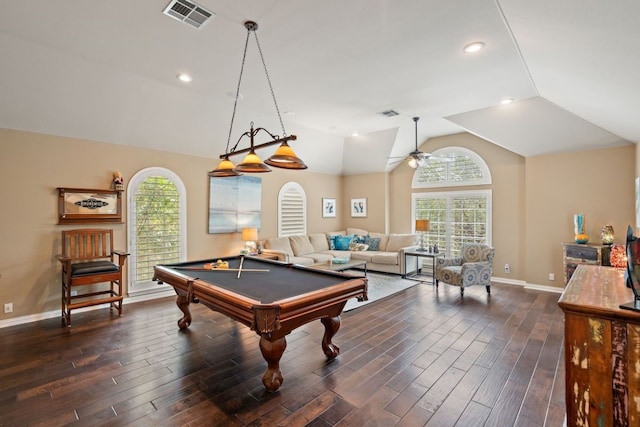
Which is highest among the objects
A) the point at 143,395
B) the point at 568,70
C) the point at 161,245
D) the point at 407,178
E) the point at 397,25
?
the point at 397,25

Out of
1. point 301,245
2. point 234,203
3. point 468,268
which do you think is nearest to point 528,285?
point 468,268

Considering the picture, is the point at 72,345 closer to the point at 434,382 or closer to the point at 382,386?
the point at 382,386

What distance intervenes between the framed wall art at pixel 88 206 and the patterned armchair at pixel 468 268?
5675 mm

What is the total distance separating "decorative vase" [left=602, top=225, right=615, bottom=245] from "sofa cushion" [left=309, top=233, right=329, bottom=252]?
17.9 feet

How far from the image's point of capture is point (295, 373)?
290cm

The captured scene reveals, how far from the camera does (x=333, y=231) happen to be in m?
8.91

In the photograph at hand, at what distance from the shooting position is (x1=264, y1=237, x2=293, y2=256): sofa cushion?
687 cm

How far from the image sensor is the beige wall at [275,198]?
13.9ft

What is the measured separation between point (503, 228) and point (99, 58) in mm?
7403

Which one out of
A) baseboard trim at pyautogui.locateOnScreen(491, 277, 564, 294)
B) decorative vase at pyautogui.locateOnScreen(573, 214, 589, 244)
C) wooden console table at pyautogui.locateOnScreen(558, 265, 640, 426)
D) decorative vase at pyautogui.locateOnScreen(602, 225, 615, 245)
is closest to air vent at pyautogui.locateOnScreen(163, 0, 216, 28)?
wooden console table at pyautogui.locateOnScreen(558, 265, 640, 426)

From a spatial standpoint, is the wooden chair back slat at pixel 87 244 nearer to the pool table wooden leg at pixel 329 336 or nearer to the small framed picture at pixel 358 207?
the pool table wooden leg at pixel 329 336

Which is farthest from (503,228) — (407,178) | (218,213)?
(218,213)

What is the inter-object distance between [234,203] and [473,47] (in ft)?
16.3

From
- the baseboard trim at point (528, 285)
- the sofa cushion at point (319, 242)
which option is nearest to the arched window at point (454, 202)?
the baseboard trim at point (528, 285)
